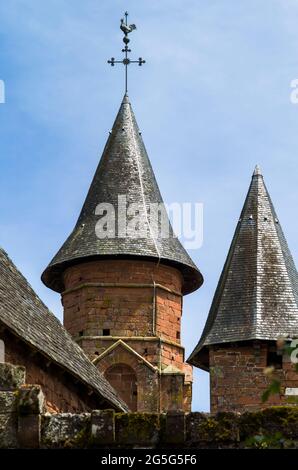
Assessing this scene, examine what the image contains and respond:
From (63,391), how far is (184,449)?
25.1 feet

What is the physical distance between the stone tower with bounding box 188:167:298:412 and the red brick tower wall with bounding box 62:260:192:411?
3.79 metres

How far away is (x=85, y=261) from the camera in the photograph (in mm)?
34188

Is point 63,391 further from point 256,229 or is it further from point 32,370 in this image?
Result: point 256,229

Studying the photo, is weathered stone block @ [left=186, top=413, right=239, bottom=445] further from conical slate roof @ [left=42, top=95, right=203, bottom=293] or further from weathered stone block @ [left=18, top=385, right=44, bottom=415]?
conical slate roof @ [left=42, top=95, right=203, bottom=293]

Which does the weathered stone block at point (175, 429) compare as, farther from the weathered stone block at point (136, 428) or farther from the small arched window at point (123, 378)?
the small arched window at point (123, 378)

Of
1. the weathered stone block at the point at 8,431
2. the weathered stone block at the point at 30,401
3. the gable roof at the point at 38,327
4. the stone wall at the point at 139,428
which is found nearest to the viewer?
the stone wall at the point at 139,428

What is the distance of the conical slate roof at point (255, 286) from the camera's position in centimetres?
2891

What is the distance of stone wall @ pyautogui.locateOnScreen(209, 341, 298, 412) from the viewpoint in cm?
2753

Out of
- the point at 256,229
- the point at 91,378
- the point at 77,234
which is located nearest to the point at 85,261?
the point at 77,234

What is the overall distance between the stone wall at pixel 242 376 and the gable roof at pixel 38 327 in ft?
18.8

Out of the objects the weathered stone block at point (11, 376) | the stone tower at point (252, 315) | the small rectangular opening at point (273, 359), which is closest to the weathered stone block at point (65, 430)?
the weathered stone block at point (11, 376)

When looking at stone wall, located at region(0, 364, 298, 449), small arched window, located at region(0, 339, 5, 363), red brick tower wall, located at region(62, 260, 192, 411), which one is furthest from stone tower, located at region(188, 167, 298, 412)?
stone wall, located at region(0, 364, 298, 449)
